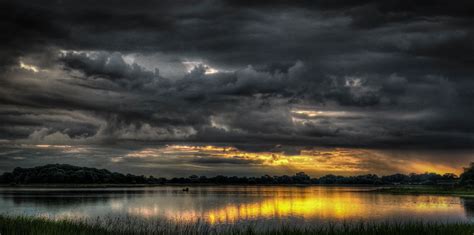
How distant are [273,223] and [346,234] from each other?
66.7ft

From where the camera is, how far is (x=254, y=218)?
50469 millimetres

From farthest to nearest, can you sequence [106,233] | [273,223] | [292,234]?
[273,223] < [106,233] < [292,234]

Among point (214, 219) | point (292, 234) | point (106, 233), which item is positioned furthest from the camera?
point (214, 219)

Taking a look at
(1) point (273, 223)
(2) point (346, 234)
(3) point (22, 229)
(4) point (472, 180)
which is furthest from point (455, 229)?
(4) point (472, 180)

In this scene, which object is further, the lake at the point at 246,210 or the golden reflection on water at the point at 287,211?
the golden reflection on water at the point at 287,211

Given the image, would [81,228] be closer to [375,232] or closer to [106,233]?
[106,233]

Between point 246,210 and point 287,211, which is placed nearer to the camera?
point 287,211

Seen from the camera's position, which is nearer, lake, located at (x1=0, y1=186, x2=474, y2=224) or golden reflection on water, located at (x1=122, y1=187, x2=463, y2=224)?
lake, located at (x1=0, y1=186, x2=474, y2=224)

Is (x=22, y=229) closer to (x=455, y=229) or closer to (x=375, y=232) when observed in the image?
(x=375, y=232)

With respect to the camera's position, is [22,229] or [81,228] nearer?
[22,229]

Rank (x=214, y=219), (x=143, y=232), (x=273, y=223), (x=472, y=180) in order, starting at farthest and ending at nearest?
(x=472, y=180)
(x=214, y=219)
(x=273, y=223)
(x=143, y=232)

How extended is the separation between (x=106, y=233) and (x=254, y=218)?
25681 millimetres

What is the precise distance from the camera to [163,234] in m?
27.2

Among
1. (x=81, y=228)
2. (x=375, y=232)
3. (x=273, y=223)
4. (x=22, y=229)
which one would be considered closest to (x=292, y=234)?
(x=375, y=232)
